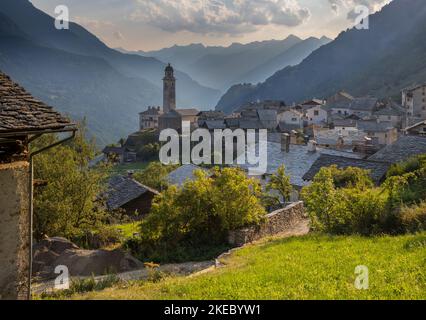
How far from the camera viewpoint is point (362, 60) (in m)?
179

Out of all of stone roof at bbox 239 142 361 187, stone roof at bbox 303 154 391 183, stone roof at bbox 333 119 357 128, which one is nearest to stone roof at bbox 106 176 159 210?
stone roof at bbox 239 142 361 187

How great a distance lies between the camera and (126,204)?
36.0m

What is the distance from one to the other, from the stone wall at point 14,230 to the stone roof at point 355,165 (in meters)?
22.8

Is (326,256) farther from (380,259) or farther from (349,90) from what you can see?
(349,90)

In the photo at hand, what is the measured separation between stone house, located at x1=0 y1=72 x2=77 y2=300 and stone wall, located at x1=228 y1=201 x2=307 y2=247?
10.9 meters

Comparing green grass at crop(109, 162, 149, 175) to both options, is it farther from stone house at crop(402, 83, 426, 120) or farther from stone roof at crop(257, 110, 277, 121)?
stone house at crop(402, 83, 426, 120)

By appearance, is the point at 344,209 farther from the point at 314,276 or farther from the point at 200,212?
the point at 314,276

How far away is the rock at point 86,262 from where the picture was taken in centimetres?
1745

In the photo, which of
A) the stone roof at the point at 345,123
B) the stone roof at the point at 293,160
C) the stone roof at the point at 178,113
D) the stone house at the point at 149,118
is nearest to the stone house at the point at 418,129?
the stone roof at the point at 293,160

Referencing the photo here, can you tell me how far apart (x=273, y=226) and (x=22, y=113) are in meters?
14.8

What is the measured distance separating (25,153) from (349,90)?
5891 inches
